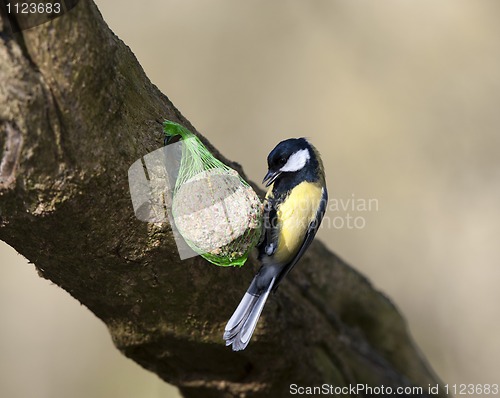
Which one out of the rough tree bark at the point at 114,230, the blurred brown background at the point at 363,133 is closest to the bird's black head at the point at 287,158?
the rough tree bark at the point at 114,230

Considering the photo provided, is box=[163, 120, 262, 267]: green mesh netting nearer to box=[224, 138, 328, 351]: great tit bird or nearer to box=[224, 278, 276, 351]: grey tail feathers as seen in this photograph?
box=[224, 278, 276, 351]: grey tail feathers

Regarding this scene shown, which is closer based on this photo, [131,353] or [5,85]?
[5,85]

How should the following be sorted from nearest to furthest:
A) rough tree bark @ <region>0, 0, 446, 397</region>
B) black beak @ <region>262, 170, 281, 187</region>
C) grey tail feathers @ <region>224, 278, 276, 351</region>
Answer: rough tree bark @ <region>0, 0, 446, 397</region>
grey tail feathers @ <region>224, 278, 276, 351</region>
black beak @ <region>262, 170, 281, 187</region>

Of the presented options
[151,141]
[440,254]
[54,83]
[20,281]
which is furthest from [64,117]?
[440,254]

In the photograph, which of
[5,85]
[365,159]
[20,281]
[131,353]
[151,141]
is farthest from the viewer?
[365,159]

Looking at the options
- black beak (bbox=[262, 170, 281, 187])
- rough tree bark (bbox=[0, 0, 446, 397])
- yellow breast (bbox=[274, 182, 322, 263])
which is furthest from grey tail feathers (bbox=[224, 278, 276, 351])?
black beak (bbox=[262, 170, 281, 187])

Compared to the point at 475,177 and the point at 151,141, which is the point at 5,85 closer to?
the point at 151,141
